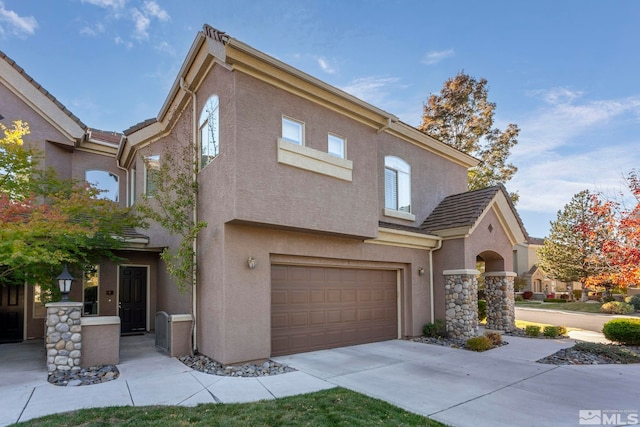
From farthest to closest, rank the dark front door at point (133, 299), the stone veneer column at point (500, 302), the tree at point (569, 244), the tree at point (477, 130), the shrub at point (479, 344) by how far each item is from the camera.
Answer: the tree at point (569, 244)
the tree at point (477, 130)
the stone veneer column at point (500, 302)
the dark front door at point (133, 299)
the shrub at point (479, 344)

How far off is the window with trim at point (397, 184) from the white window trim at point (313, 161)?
336cm

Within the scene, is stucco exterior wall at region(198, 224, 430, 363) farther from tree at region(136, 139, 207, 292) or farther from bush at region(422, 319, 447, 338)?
bush at region(422, 319, 447, 338)

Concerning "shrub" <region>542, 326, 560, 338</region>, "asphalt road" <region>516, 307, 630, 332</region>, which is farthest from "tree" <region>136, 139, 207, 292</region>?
"asphalt road" <region>516, 307, 630, 332</region>

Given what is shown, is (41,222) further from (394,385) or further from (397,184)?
(397,184)

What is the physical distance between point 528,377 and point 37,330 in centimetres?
1410

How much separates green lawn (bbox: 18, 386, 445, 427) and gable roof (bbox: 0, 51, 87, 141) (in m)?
A: 11.1

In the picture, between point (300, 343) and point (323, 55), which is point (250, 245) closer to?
point (300, 343)

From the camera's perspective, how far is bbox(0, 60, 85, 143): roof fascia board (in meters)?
12.8

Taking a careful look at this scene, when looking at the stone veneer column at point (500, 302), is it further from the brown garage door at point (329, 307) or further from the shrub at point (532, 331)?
the brown garage door at point (329, 307)

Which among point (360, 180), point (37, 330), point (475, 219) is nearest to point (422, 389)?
point (360, 180)

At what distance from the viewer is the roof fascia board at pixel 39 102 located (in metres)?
12.8

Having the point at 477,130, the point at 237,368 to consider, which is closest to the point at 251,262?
the point at 237,368

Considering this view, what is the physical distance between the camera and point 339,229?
991cm

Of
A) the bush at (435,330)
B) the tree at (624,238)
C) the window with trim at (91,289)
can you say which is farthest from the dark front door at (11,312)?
the tree at (624,238)
